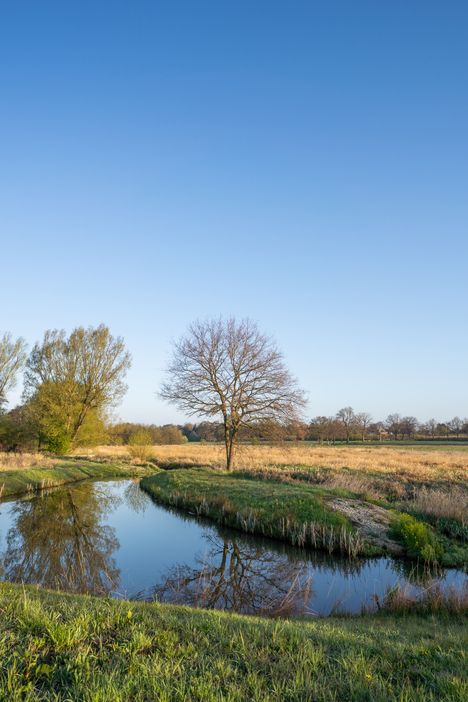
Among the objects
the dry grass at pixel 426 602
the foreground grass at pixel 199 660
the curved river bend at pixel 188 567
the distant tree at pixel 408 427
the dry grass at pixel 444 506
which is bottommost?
the curved river bend at pixel 188 567

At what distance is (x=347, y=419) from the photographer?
103 meters

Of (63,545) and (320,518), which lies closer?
(63,545)

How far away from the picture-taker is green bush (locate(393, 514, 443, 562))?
44.3ft

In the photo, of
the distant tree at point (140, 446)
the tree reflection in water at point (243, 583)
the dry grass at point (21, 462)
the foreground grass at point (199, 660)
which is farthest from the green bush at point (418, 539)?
the distant tree at point (140, 446)

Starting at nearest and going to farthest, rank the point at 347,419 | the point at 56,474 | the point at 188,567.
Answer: the point at 188,567 → the point at 56,474 → the point at 347,419

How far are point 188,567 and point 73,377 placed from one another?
32803 millimetres

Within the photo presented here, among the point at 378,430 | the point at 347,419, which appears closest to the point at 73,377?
the point at 347,419

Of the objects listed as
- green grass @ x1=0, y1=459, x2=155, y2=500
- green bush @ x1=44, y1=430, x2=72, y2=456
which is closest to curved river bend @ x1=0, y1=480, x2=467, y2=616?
green grass @ x1=0, y1=459, x2=155, y2=500

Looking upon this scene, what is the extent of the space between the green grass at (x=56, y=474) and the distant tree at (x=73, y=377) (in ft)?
20.9

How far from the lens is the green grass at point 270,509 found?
1511cm

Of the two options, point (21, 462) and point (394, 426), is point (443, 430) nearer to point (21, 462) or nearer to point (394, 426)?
point (394, 426)

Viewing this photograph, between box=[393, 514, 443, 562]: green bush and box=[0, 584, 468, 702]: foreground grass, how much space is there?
8.03m

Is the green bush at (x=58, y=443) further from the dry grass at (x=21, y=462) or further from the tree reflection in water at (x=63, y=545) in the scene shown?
the tree reflection in water at (x=63, y=545)

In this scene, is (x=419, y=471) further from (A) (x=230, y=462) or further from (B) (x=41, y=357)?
(B) (x=41, y=357)
